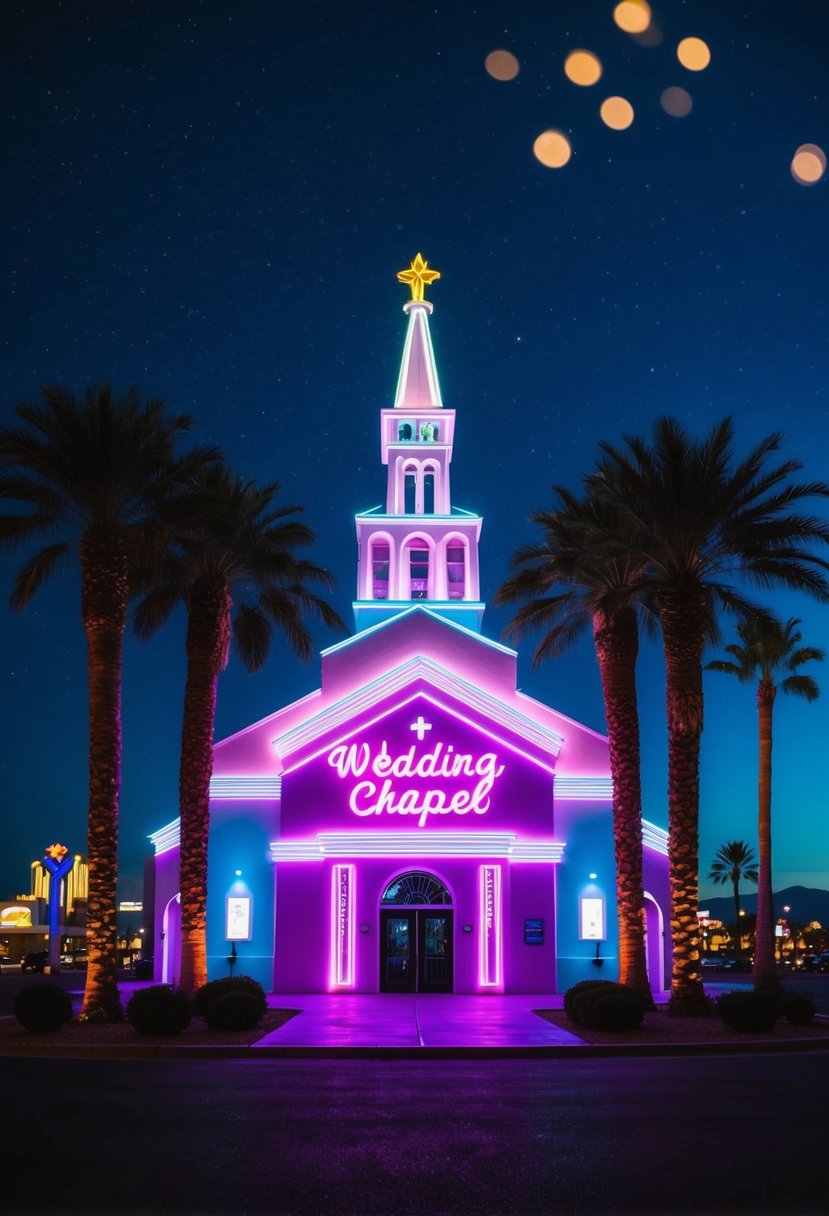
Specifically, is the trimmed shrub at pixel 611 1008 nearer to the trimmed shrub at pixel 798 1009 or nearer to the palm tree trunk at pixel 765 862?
the trimmed shrub at pixel 798 1009

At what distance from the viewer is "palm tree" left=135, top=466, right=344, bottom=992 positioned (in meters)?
28.1

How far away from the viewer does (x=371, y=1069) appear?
17672 mm

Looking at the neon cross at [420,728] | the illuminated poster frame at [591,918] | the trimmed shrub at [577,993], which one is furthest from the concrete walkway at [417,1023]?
the neon cross at [420,728]

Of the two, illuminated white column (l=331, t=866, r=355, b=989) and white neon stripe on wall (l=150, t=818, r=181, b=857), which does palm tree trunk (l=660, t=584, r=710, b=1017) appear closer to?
illuminated white column (l=331, t=866, r=355, b=989)

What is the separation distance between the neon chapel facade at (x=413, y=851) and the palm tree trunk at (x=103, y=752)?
1125cm

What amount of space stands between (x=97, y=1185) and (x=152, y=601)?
22141 millimetres

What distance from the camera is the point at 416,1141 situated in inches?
446

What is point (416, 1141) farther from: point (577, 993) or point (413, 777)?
point (413, 777)

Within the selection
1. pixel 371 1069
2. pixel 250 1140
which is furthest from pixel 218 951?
pixel 250 1140

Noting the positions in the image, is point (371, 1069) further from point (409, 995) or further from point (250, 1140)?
point (409, 995)

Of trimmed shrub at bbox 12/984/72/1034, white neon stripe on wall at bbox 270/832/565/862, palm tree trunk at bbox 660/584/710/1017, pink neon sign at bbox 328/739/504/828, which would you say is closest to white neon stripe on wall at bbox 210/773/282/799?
pink neon sign at bbox 328/739/504/828

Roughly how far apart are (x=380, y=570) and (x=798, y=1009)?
87.3 feet

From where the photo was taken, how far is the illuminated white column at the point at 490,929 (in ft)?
114

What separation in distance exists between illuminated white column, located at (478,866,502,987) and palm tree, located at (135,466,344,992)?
860cm
